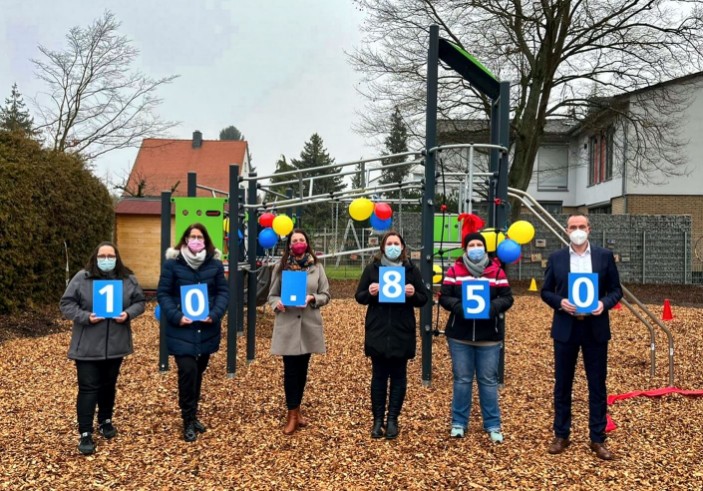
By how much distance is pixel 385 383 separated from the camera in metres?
4.52

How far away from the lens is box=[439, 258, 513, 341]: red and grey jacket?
434 centimetres

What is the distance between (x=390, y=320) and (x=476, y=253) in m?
0.84

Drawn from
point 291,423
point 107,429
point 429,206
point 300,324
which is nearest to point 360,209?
point 429,206

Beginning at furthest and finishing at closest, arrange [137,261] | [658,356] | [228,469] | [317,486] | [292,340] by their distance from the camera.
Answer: [137,261] < [658,356] < [292,340] < [228,469] < [317,486]

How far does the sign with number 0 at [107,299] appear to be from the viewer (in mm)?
4234

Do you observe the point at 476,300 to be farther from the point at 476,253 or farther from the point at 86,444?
the point at 86,444

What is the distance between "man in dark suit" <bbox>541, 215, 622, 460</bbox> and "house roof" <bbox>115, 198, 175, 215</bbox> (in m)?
11.4

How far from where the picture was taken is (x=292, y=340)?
14.9ft

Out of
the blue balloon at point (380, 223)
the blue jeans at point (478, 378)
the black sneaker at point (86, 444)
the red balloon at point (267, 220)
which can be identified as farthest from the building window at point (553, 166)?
the black sneaker at point (86, 444)

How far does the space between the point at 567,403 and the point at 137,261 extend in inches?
467

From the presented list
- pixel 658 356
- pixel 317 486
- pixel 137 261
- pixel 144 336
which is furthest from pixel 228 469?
pixel 137 261

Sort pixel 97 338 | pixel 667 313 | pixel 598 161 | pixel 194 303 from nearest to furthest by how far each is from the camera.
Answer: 1. pixel 97 338
2. pixel 194 303
3. pixel 667 313
4. pixel 598 161

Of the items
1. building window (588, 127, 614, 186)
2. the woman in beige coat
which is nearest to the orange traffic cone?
the woman in beige coat

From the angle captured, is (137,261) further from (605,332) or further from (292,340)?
(605,332)
